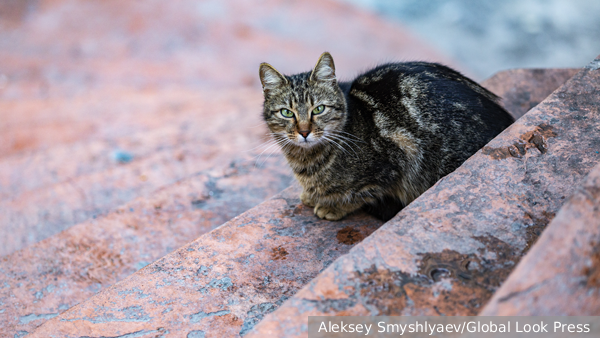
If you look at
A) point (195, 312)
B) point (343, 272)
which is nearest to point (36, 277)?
point (195, 312)

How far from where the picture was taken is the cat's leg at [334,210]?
2238 millimetres

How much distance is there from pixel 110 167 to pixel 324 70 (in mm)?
2857

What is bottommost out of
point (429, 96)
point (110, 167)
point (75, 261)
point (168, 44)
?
point (75, 261)

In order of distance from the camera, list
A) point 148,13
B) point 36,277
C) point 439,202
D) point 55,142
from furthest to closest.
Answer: point 148,13
point 55,142
point 36,277
point 439,202

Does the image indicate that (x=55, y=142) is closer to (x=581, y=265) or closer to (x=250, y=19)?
(x=250, y=19)

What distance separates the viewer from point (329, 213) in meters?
2.24

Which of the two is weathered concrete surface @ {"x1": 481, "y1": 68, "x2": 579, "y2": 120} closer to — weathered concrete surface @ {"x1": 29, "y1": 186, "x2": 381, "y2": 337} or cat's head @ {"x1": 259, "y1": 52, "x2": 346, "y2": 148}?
cat's head @ {"x1": 259, "y1": 52, "x2": 346, "y2": 148}

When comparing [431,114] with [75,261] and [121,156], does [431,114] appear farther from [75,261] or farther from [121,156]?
[121,156]

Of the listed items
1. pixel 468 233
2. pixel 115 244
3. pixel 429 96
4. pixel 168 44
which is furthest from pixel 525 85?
pixel 168 44

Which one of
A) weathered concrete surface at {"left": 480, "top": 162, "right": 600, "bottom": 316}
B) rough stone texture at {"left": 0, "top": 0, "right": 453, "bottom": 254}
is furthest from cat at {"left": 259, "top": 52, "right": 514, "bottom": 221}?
rough stone texture at {"left": 0, "top": 0, "right": 453, "bottom": 254}

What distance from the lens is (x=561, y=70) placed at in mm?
3088

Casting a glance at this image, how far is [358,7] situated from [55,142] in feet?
24.7

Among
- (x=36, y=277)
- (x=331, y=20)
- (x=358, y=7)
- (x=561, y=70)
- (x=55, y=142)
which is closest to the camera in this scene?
(x=36, y=277)

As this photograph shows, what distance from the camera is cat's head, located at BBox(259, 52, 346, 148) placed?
2303mm
